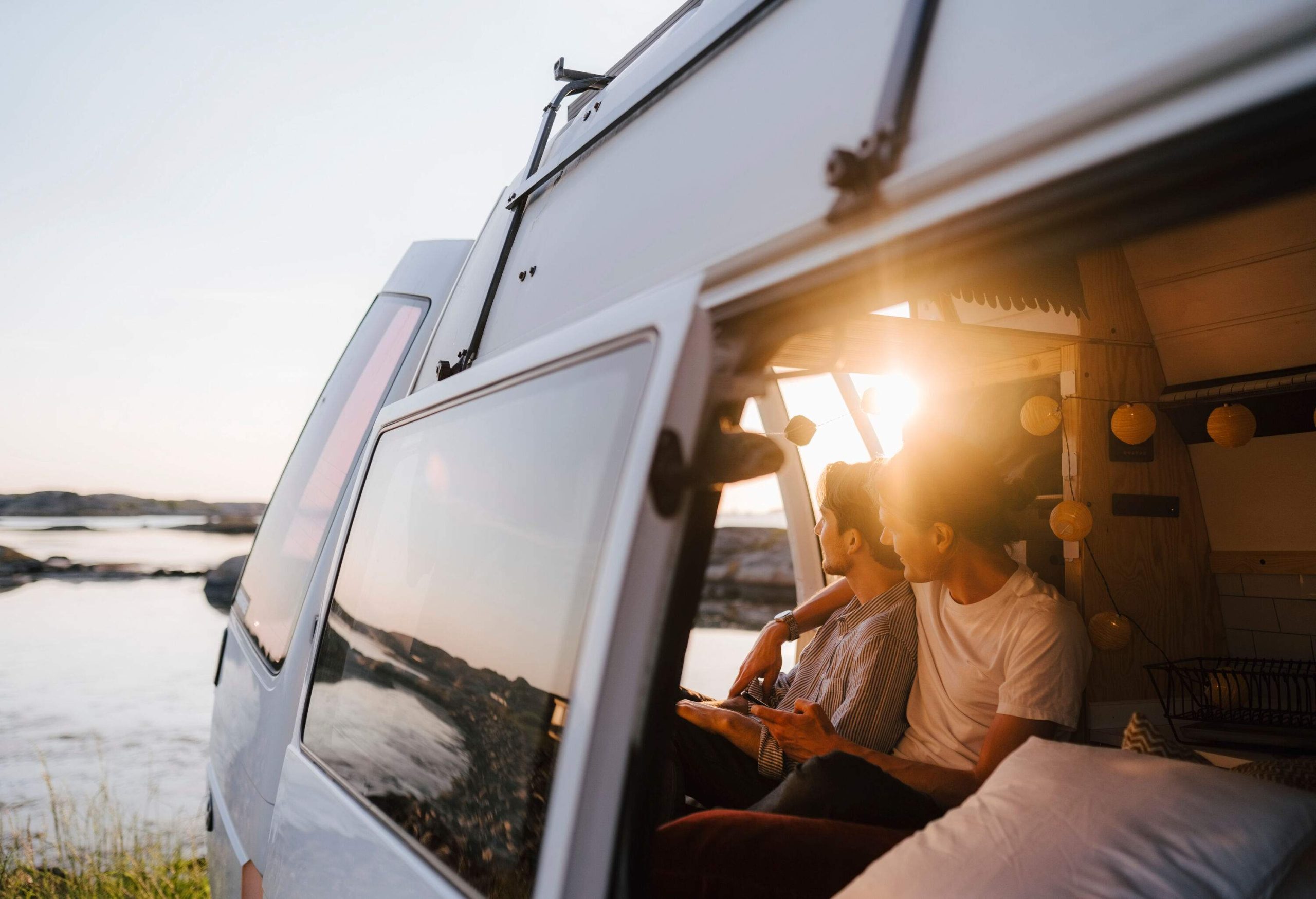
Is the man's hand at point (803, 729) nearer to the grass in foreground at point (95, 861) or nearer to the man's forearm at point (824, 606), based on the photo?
the man's forearm at point (824, 606)

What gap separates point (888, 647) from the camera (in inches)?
108

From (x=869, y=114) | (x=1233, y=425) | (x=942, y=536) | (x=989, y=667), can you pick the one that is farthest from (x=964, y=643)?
(x=869, y=114)

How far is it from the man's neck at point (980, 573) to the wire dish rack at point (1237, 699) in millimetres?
794

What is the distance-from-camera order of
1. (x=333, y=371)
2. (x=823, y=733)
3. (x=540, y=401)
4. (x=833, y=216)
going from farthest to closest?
(x=333, y=371) < (x=823, y=733) < (x=540, y=401) < (x=833, y=216)

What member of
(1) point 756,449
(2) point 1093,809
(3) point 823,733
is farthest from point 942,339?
(1) point 756,449

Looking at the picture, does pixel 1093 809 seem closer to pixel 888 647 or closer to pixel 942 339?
pixel 888 647

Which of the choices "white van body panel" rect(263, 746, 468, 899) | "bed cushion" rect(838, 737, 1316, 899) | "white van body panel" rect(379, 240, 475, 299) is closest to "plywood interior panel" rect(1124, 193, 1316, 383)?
"bed cushion" rect(838, 737, 1316, 899)

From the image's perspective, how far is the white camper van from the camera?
0.81 metres

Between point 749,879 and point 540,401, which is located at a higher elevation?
point 540,401

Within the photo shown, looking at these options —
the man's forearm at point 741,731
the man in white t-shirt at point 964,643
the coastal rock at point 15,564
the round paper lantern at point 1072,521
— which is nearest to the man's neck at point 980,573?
the man in white t-shirt at point 964,643

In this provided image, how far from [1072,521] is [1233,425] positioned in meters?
0.53

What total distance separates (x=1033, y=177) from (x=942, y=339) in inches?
93.1

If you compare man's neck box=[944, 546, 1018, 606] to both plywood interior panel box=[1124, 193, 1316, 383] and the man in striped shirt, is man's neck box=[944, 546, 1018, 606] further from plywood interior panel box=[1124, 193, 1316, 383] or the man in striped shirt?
plywood interior panel box=[1124, 193, 1316, 383]

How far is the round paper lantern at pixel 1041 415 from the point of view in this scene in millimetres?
2943
